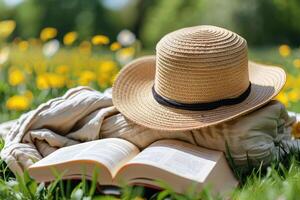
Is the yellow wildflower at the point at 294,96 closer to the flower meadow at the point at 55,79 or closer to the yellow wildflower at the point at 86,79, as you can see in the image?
the flower meadow at the point at 55,79

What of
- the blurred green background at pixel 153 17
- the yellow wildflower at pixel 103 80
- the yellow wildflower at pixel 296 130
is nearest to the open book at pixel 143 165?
the yellow wildflower at pixel 296 130

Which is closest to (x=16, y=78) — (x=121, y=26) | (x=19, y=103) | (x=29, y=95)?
(x=29, y=95)

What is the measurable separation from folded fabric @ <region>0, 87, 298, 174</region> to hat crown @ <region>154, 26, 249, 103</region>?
0.13 meters

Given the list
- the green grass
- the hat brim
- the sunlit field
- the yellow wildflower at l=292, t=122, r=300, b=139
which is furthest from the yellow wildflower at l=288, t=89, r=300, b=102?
the green grass

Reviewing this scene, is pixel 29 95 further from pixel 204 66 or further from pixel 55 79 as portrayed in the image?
pixel 204 66

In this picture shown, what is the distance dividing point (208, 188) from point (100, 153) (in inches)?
18.0

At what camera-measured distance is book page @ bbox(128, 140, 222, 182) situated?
8.27ft

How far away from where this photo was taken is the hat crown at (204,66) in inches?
112

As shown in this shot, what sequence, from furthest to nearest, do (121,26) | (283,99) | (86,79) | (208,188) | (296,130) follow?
(121,26), (86,79), (283,99), (296,130), (208,188)

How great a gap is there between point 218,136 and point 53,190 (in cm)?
63

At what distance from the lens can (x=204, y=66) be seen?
2.83 m

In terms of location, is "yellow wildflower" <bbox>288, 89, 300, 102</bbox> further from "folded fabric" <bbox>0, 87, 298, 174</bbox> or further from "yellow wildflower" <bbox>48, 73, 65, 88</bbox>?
"yellow wildflower" <bbox>48, 73, 65, 88</bbox>

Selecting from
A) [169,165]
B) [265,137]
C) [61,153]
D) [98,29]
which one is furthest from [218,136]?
[98,29]

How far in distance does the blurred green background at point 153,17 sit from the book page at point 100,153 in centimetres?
587
